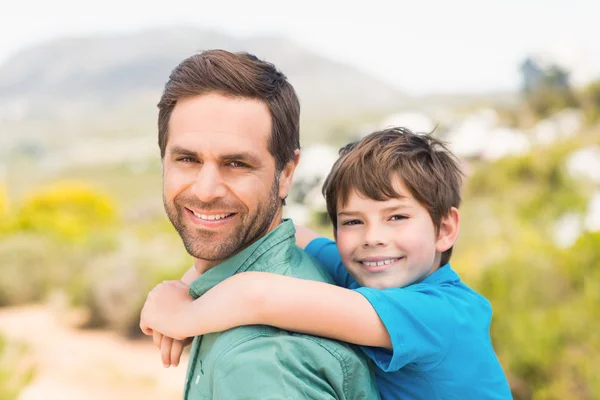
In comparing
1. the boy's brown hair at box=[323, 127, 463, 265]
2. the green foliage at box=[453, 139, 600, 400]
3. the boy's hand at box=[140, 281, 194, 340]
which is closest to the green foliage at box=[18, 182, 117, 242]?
the green foliage at box=[453, 139, 600, 400]

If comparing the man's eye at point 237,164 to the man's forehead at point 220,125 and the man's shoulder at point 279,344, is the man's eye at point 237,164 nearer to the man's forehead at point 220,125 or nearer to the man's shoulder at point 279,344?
the man's forehead at point 220,125

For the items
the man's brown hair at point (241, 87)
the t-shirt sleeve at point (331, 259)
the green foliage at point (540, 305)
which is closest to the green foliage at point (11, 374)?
the green foliage at point (540, 305)

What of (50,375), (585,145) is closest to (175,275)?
(50,375)

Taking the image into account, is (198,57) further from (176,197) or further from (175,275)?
(175,275)

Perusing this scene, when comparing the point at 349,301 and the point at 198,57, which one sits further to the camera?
the point at 198,57

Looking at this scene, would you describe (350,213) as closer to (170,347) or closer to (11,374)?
(170,347)

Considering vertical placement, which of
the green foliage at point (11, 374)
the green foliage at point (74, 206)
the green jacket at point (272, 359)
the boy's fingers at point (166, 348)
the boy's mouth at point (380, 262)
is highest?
the boy's mouth at point (380, 262)

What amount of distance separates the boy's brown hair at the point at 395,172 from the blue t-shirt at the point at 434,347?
25cm

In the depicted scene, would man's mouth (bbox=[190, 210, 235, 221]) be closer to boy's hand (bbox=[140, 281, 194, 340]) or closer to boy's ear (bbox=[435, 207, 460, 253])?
boy's hand (bbox=[140, 281, 194, 340])

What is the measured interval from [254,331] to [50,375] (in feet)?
27.7

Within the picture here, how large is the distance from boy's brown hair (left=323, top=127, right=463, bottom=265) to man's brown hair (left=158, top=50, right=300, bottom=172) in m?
0.18

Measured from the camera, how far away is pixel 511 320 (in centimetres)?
631

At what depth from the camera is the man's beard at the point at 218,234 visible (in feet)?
6.00

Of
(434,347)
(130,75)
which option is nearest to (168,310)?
(434,347)
